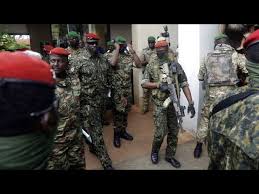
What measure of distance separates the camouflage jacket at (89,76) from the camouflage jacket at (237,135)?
2.85 metres

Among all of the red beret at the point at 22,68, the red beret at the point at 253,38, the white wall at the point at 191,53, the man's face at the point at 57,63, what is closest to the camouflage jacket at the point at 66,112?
the man's face at the point at 57,63

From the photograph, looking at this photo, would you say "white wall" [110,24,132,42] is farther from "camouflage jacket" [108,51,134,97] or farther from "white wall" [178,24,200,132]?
"white wall" [178,24,200,132]

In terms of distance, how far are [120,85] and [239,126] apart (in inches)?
170

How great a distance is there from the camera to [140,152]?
5.23 m

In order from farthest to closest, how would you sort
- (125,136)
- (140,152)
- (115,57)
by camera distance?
(125,136) < (115,57) < (140,152)

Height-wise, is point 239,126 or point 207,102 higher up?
point 239,126

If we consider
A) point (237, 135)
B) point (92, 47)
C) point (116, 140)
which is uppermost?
point (92, 47)

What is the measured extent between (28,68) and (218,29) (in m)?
4.65

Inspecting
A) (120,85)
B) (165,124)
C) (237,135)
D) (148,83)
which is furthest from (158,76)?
A: (237,135)

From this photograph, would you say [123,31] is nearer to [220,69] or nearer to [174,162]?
[220,69]

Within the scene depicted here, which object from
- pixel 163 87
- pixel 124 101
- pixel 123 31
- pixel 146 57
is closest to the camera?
pixel 163 87

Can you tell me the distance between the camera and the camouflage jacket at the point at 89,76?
449 centimetres

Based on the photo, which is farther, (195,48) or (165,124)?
(195,48)
